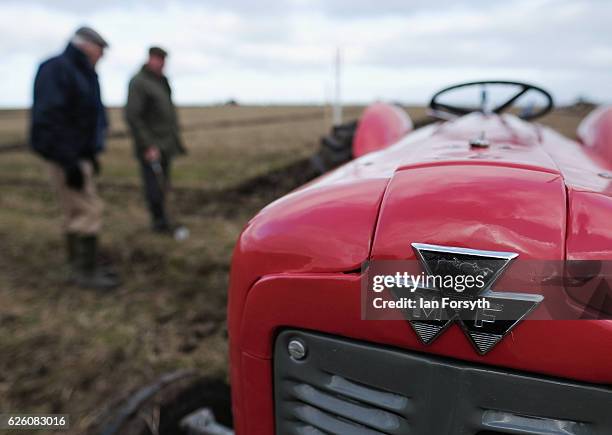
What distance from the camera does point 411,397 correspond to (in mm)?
893

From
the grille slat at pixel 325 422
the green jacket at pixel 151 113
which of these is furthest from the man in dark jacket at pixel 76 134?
the grille slat at pixel 325 422

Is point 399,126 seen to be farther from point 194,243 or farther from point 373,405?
point 194,243

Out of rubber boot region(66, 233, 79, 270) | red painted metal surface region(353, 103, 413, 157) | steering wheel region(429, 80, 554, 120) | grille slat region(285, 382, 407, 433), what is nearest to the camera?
grille slat region(285, 382, 407, 433)

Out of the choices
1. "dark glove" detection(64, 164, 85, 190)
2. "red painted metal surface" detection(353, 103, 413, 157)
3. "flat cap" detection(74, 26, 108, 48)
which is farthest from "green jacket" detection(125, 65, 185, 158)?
"red painted metal surface" detection(353, 103, 413, 157)

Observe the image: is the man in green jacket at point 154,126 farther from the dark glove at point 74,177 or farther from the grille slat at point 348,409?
the grille slat at point 348,409

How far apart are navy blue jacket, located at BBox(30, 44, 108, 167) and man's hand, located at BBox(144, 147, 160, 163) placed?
980mm

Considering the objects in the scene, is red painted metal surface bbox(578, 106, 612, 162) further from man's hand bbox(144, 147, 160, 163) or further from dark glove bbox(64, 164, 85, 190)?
man's hand bbox(144, 147, 160, 163)

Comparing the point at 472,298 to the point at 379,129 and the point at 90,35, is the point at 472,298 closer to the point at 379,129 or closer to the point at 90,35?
the point at 379,129

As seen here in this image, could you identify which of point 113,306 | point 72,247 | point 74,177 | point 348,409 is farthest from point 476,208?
point 72,247

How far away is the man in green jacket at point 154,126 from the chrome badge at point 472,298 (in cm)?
384

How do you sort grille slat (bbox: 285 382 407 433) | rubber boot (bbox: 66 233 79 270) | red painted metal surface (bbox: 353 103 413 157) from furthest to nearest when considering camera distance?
rubber boot (bbox: 66 233 79 270), red painted metal surface (bbox: 353 103 413 157), grille slat (bbox: 285 382 407 433)

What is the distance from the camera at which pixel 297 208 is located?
1.04m

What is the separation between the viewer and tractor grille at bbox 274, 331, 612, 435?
0.80 meters

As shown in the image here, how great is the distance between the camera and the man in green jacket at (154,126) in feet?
13.9
